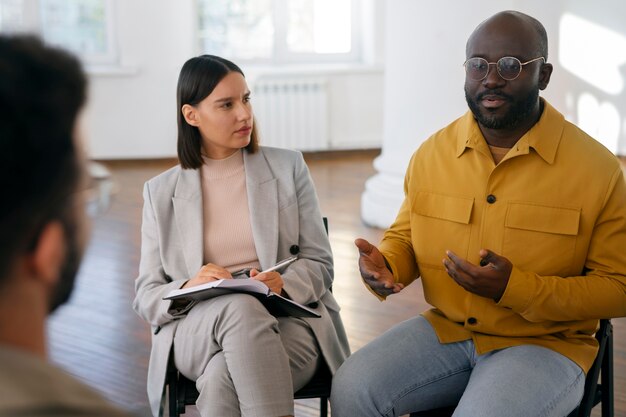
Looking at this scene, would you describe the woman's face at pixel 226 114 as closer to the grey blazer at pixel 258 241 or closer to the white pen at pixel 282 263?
the grey blazer at pixel 258 241

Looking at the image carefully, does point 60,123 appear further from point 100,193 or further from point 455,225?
point 455,225

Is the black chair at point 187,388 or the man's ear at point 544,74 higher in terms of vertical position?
the man's ear at point 544,74

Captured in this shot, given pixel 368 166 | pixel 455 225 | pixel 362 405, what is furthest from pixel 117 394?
pixel 368 166

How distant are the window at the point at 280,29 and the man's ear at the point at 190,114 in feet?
20.6

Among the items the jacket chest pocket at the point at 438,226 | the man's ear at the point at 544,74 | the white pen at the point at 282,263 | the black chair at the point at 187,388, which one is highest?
the man's ear at the point at 544,74

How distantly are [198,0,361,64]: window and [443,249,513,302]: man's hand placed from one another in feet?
22.9

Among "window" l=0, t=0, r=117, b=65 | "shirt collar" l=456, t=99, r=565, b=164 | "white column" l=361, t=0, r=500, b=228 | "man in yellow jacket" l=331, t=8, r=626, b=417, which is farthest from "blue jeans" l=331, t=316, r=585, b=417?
"window" l=0, t=0, r=117, b=65

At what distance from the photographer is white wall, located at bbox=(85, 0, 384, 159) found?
8.37 m

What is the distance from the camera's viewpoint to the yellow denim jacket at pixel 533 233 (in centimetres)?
212

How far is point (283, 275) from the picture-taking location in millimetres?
2545

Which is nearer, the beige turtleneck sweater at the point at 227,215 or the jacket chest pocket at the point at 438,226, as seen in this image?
the jacket chest pocket at the point at 438,226

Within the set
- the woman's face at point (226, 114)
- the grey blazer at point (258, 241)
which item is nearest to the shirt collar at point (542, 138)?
the grey blazer at point (258, 241)

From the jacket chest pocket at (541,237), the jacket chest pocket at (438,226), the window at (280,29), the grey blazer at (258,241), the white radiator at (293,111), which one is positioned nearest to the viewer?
the jacket chest pocket at (541,237)

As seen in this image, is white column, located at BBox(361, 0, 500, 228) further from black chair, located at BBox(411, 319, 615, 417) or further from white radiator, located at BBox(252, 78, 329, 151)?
black chair, located at BBox(411, 319, 615, 417)
